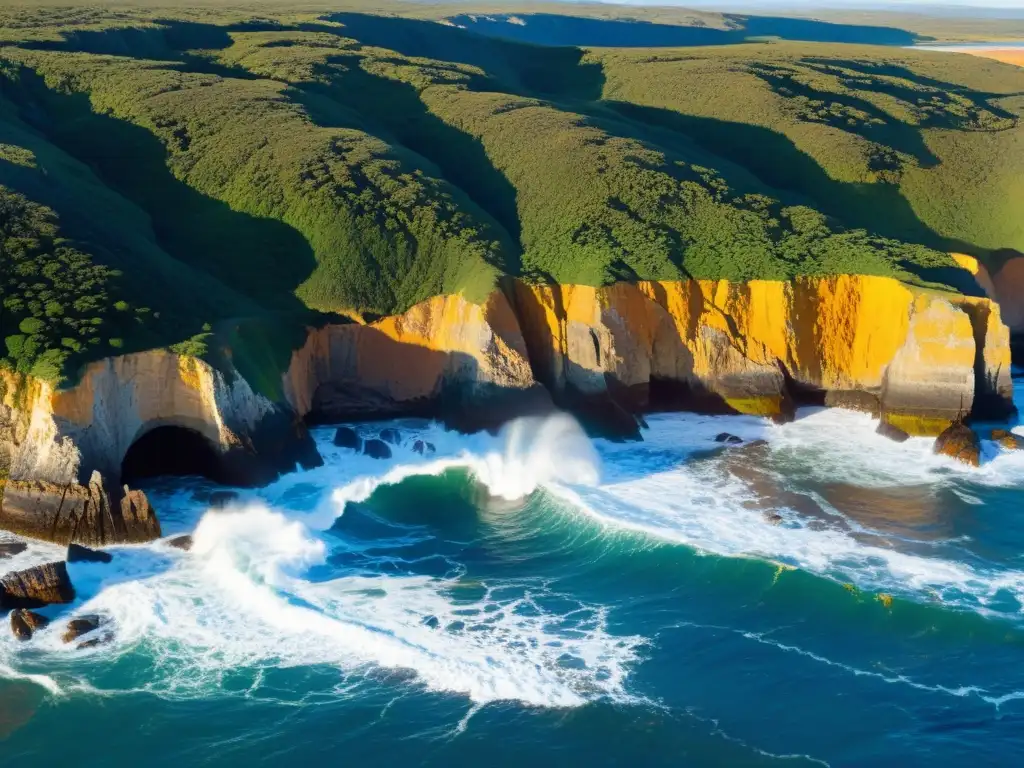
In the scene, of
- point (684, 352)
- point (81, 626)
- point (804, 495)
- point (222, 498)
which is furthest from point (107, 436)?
point (804, 495)

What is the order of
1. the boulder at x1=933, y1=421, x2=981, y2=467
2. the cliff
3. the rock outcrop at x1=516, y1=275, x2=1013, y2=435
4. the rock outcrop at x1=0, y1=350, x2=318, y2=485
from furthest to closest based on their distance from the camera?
the rock outcrop at x1=516, y1=275, x2=1013, y2=435 < the cliff < the boulder at x1=933, y1=421, x2=981, y2=467 < the rock outcrop at x1=0, y1=350, x2=318, y2=485

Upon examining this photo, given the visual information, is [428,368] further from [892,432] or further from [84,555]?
[892,432]

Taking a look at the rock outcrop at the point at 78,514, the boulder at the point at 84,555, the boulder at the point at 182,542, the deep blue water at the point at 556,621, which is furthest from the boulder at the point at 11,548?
the boulder at the point at 182,542

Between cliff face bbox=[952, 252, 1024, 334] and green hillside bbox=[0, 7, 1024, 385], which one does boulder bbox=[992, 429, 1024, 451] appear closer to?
green hillside bbox=[0, 7, 1024, 385]

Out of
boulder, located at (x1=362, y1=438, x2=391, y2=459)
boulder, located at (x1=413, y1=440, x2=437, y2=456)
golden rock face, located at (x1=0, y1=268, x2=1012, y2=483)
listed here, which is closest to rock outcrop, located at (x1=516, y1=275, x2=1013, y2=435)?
golden rock face, located at (x1=0, y1=268, x2=1012, y2=483)

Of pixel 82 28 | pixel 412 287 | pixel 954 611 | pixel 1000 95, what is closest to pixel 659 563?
pixel 954 611

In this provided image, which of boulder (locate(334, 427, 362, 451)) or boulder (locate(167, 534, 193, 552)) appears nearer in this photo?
boulder (locate(167, 534, 193, 552))

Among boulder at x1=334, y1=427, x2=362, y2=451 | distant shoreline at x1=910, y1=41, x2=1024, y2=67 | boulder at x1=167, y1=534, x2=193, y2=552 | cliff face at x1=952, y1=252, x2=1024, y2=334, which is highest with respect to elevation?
distant shoreline at x1=910, y1=41, x2=1024, y2=67
